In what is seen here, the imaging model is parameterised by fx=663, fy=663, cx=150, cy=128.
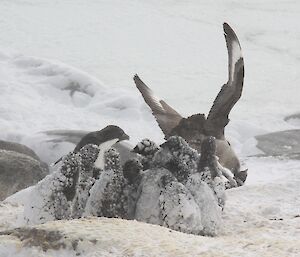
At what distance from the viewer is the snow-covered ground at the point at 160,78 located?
14.7ft

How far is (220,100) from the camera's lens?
6.30m

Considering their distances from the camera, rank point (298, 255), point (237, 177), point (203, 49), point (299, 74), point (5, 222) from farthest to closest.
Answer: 1. point (203, 49)
2. point (299, 74)
3. point (237, 177)
4. point (5, 222)
5. point (298, 255)

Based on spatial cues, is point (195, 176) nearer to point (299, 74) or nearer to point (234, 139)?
point (234, 139)

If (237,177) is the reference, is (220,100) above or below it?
above

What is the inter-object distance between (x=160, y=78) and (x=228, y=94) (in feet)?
22.6

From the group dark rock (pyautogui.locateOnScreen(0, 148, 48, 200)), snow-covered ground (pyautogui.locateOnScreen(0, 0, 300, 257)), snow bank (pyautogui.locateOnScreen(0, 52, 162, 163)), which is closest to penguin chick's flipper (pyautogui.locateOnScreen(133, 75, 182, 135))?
snow-covered ground (pyautogui.locateOnScreen(0, 0, 300, 257))

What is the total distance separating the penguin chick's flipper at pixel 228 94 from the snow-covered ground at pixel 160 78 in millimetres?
646

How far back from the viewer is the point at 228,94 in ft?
20.6

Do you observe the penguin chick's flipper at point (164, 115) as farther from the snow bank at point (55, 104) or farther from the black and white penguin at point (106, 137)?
the black and white penguin at point (106, 137)

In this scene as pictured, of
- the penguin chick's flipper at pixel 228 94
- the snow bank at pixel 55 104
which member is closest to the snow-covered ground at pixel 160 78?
the snow bank at pixel 55 104

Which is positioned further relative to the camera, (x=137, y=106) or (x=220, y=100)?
(x=137, y=106)

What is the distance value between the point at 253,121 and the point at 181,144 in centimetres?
690

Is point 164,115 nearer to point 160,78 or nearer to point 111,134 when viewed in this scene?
point 111,134

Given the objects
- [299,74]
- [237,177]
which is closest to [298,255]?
[237,177]
